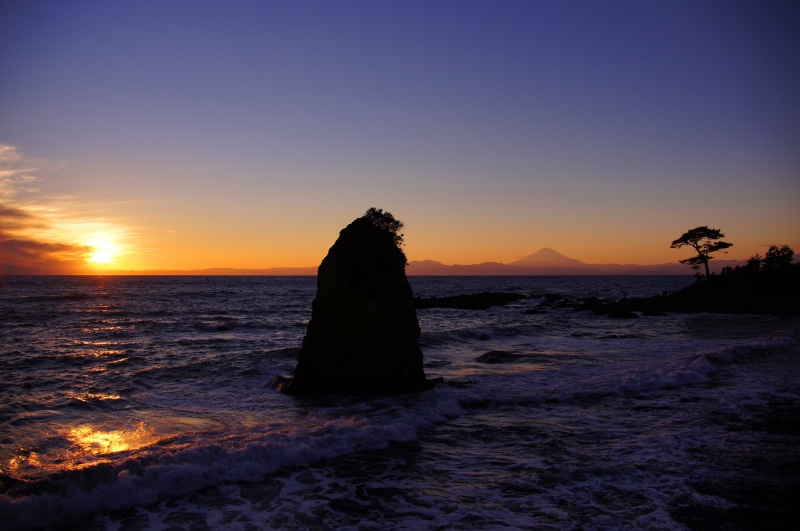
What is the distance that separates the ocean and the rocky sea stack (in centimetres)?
84

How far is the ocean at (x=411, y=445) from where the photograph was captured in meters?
6.97

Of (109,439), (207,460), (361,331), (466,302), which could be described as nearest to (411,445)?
(207,460)

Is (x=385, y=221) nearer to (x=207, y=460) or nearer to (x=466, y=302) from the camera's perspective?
(x=207, y=460)

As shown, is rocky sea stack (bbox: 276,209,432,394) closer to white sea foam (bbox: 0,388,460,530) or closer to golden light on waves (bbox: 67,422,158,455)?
white sea foam (bbox: 0,388,460,530)

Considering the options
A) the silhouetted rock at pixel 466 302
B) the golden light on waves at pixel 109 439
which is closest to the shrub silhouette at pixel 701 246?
the silhouetted rock at pixel 466 302

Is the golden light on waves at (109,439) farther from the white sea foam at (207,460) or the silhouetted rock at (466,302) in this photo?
the silhouetted rock at (466,302)

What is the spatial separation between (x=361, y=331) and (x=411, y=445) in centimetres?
465

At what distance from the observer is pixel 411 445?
32.8 ft

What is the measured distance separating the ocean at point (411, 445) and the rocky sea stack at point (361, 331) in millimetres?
842

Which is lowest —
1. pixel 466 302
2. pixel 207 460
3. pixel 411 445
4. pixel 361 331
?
pixel 411 445

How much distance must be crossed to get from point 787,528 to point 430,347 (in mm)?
18828

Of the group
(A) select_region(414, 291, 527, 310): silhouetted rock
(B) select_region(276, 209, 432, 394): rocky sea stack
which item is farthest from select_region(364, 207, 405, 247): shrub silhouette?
(A) select_region(414, 291, 527, 310): silhouetted rock

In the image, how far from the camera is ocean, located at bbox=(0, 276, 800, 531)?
6969 mm

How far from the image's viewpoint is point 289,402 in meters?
13.4
